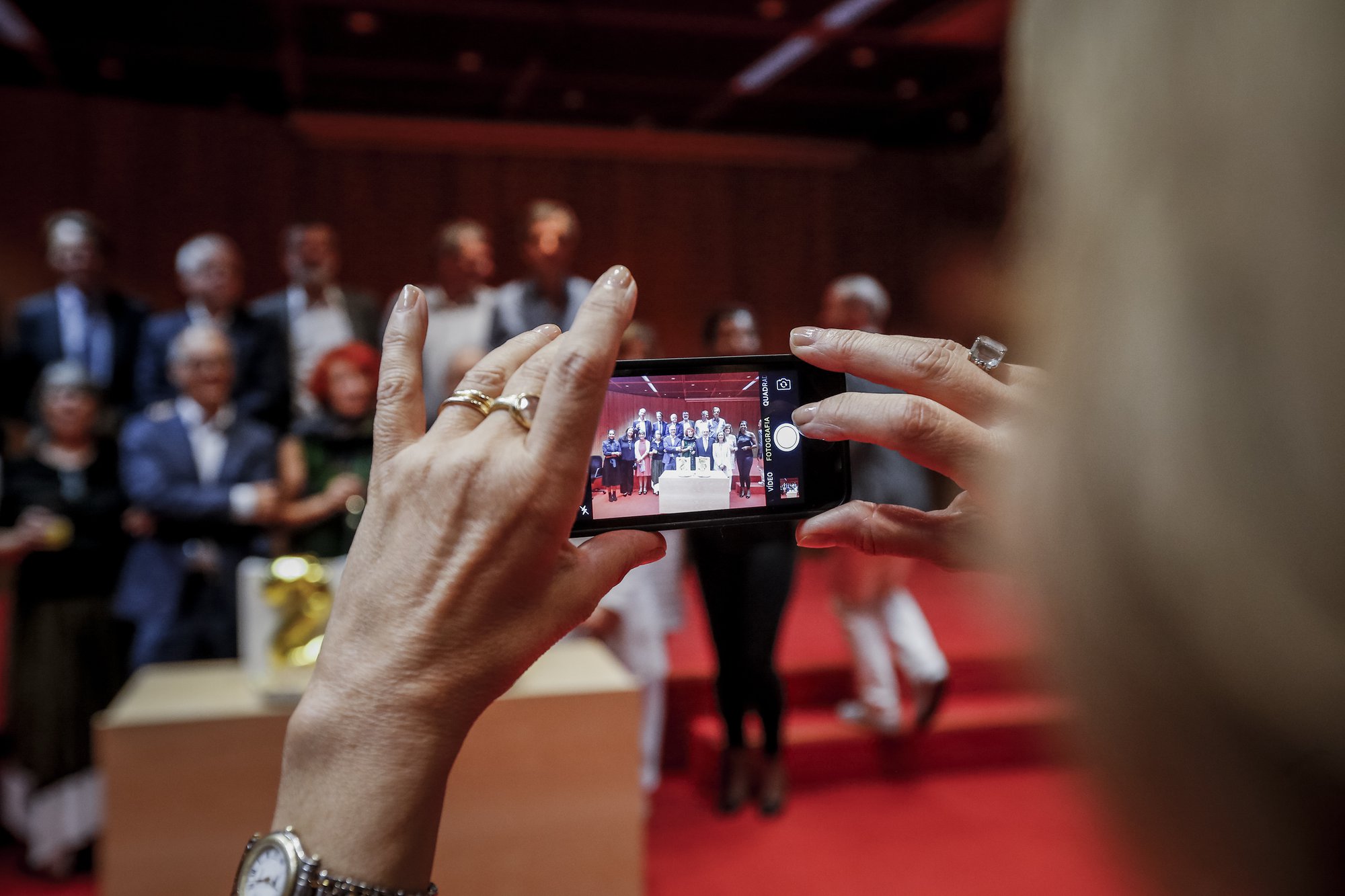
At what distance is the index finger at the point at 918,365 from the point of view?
0.71 m

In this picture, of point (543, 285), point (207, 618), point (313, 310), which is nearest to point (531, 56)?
point (313, 310)

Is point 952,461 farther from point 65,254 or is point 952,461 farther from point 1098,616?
point 65,254

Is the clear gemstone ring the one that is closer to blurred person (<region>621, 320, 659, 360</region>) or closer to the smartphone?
the smartphone

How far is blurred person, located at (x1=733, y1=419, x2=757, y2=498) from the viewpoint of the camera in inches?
32.5

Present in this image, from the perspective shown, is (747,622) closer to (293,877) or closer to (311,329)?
(311,329)

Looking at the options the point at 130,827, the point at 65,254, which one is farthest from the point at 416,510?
the point at 65,254

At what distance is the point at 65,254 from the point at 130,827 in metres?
2.25

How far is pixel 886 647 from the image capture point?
10.6ft

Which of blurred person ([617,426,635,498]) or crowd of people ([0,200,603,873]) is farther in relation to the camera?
crowd of people ([0,200,603,873])

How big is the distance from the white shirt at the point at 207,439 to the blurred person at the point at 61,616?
0.73 feet

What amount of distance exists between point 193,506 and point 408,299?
2277 millimetres

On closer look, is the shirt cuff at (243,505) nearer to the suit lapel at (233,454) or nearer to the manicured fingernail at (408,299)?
the suit lapel at (233,454)

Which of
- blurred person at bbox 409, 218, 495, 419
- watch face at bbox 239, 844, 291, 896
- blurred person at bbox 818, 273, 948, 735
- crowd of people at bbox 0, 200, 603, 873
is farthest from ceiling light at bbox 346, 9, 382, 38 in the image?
watch face at bbox 239, 844, 291, 896

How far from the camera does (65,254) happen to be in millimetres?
3273
